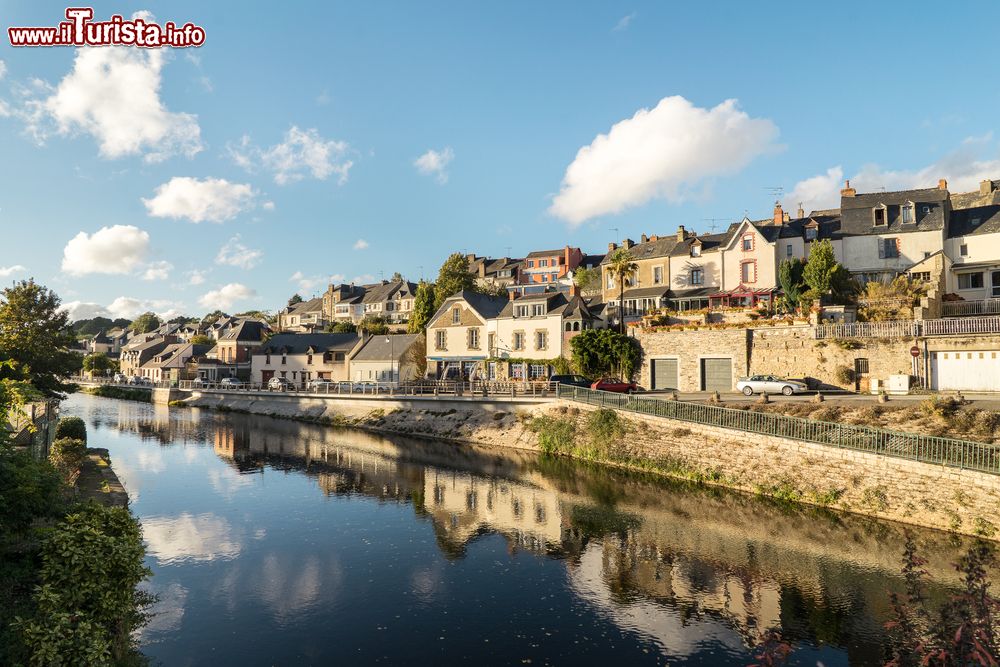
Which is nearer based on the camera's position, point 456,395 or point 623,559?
point 623,559

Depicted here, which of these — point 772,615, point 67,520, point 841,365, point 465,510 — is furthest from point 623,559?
point 841,365

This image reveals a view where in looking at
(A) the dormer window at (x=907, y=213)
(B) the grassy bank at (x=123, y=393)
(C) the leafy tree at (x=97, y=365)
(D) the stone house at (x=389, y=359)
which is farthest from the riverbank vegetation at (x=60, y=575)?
(C) the leafy tree at (x=97, y=365)

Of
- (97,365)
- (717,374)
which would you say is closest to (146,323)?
(97,365)

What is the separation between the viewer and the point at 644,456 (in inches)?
1283

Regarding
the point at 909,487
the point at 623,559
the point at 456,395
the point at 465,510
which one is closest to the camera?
the point at 623,559

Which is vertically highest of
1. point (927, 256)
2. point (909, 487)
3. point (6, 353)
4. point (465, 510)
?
point (927, 256)

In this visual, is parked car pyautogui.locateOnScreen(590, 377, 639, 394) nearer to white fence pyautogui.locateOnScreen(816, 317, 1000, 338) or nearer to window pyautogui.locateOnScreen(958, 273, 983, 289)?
white fence pyautogui.locateOnScreen(816, 317, 1000, 338)

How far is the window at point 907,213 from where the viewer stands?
51.3 m

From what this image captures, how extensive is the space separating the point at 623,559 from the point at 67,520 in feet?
52.2

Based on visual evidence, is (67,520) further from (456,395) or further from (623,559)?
(456,395)

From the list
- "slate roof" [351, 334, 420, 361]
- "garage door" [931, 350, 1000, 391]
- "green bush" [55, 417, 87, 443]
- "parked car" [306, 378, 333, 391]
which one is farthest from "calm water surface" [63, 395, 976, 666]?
"slate roof" [351, 334, 420, 361]

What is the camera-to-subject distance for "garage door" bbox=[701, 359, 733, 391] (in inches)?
1726

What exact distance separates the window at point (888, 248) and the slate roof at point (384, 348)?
50167 millimetres

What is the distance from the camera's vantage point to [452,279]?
3189 inches
